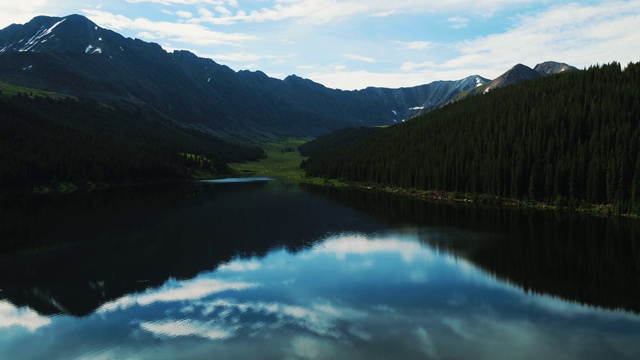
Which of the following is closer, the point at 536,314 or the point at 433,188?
the point at 536,314

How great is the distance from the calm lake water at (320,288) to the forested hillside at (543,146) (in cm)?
1941

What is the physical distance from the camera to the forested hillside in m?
113

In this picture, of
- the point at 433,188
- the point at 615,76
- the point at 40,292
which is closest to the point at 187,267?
the point at 40,292

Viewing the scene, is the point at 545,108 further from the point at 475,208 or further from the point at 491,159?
the point at 475,208

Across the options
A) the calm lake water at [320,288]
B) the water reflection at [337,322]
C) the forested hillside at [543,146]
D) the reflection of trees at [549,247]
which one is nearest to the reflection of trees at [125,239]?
the calm lake water at [320,288]

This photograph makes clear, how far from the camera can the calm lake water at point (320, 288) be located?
36375mm

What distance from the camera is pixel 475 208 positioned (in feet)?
403

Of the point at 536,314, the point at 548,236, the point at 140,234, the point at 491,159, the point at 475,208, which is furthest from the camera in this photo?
the point at 491,159

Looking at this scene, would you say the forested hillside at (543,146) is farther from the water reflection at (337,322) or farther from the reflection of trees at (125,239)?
the water reflection at (337,322)

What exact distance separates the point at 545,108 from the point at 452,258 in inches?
4307

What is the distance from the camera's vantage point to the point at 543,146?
13475cm

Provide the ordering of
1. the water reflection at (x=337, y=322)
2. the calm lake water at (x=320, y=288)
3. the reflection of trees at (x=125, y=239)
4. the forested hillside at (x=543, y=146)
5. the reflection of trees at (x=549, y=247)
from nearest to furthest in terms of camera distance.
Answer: the water reflection at (x=337, y=322) < the calm lake water at (x=320, y=288) < the reflection of trees at (x=549, y=247) < the reflection of trees at (x=125, y=239) < the forested hillside at (x=543, y=146)

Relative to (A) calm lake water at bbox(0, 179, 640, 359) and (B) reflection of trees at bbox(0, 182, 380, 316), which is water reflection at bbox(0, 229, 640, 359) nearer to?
(A) calm lake water at bbox(0, 179, 640, 359)

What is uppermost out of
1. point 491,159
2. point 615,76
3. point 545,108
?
point 615,76
